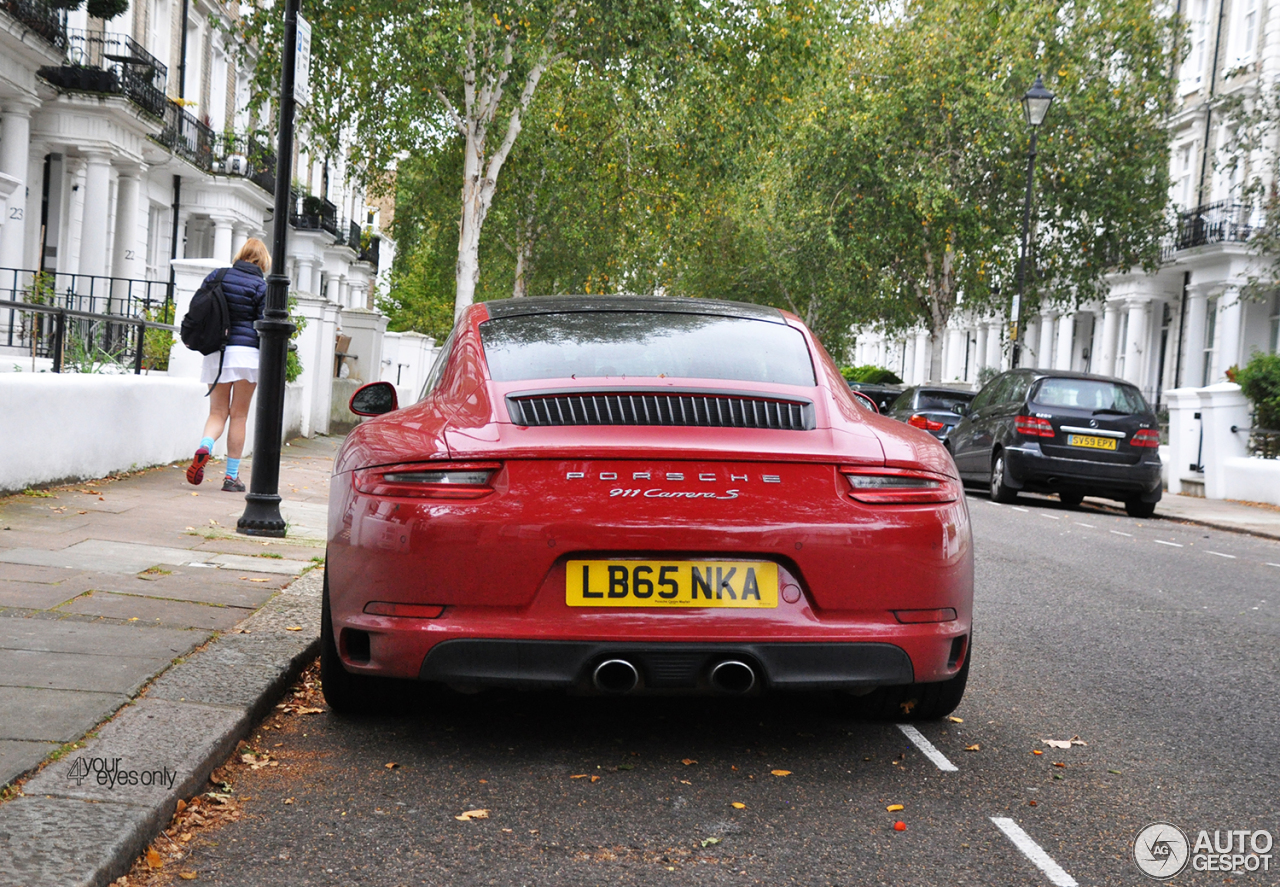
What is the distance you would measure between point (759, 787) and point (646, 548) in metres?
0.78

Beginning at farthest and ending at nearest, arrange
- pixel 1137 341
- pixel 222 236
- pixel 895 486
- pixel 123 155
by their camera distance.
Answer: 1. pixel 1137 341
2. pixel 222 236
3. pixel 123 155
4. pixel 895 486

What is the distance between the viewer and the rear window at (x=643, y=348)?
4559 mm

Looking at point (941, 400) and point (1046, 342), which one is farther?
point (1046, 342)

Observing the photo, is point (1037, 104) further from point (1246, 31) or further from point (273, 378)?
point (273, 378)

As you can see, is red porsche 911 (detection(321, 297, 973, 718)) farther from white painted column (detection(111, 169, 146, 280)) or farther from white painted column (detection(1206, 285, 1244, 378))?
white painted column (detection(1206, 285, 1244, 378))

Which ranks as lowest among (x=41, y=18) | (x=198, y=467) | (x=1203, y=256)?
(x=198, y=467)

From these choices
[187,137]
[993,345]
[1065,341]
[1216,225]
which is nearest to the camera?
[187,137]

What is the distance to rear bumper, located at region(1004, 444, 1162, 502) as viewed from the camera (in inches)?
656

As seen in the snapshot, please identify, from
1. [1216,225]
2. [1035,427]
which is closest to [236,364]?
[1035,427]

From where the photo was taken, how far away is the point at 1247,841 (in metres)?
3.79

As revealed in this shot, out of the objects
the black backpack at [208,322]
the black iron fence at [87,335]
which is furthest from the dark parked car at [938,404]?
the black backpack at [208,322]

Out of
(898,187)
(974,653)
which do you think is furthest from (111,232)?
(974,653)

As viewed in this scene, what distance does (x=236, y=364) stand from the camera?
10.5m

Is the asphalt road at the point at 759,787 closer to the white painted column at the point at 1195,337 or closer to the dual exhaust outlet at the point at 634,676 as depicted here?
the dual exhaust outlet at the point at 634,676
